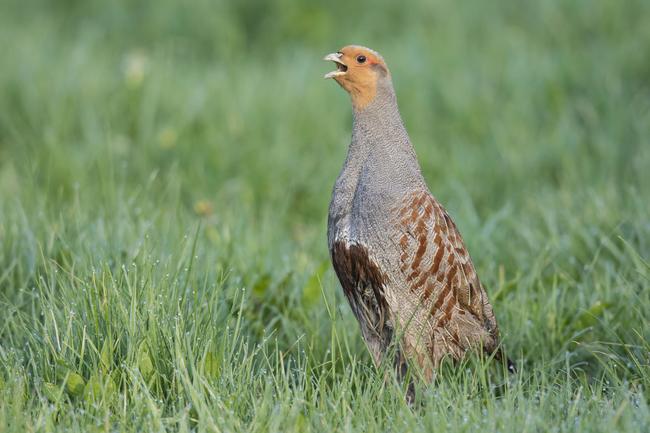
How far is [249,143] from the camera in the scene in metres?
5.91

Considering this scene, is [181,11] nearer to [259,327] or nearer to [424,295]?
[259,327]

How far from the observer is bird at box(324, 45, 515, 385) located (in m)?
3.20

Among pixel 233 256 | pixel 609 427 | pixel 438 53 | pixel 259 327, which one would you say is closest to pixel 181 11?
pixel 438 53

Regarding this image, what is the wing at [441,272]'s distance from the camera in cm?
321

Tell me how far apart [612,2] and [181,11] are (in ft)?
11.4

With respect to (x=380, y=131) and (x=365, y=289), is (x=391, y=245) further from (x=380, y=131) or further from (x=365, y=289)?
(x=380, y=131)

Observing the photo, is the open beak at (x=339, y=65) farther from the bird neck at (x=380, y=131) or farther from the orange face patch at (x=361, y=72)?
the bird neck at (x=380, y=131)

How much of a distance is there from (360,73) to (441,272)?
2.45ft

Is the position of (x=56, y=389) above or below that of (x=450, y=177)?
below

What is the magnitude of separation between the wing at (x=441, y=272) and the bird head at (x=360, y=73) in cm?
39

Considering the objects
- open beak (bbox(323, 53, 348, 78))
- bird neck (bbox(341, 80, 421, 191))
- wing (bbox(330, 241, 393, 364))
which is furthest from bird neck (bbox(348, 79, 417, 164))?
wing (bbox(330, 241, 393, 364))

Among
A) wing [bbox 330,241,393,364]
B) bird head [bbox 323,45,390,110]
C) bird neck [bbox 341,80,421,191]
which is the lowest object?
wing [bbox 330,241,393,364]

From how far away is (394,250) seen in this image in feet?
10.5

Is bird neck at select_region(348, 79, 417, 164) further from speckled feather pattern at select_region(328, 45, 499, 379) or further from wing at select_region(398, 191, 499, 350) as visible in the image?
wing at select_region(398, 191, 499, 350)
